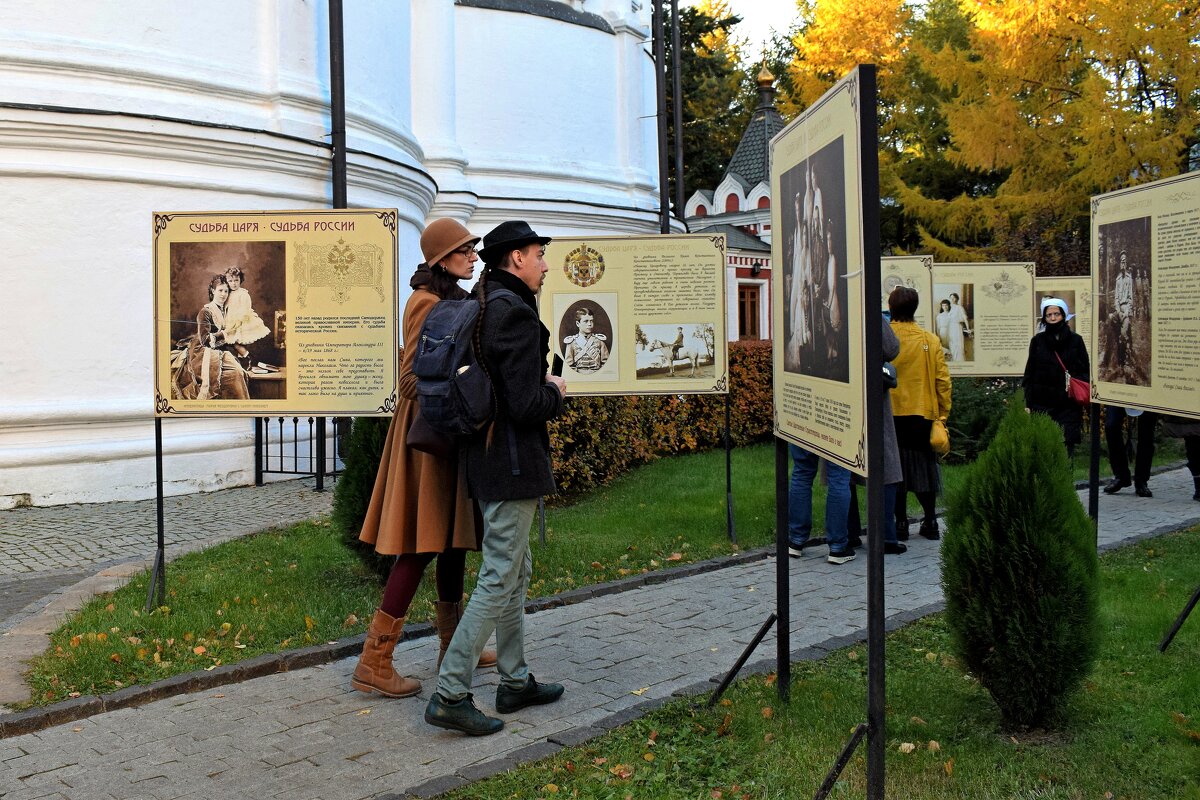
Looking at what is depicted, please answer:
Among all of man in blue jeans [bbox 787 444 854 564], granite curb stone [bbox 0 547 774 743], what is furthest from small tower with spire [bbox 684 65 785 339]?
granite curb stone [bbox 0 547 774 743]

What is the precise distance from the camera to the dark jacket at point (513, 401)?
425 cm

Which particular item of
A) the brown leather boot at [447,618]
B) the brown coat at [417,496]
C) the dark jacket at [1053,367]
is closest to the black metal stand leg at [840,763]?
the brown coat at [417,496]

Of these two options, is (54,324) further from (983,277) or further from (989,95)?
(989,95)

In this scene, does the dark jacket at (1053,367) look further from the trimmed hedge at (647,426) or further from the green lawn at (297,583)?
the trimmed hedge at (647,426)

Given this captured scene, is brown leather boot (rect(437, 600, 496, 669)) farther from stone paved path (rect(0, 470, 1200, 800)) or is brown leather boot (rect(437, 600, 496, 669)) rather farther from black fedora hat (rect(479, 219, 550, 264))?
black fedora hat (rect(479, 219, 550, 264))

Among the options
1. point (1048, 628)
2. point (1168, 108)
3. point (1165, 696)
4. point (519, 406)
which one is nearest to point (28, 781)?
point (519, 406)

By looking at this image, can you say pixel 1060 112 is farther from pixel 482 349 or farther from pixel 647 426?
pixel 482 349

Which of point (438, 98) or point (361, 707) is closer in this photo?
point (361, 707)

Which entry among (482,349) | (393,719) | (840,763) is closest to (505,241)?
(482,349)

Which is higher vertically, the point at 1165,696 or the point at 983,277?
the point at 983,277

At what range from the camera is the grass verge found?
389 cm

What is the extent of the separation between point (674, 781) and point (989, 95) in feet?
68.6

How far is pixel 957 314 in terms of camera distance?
12742mm

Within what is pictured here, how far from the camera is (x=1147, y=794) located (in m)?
3.79
